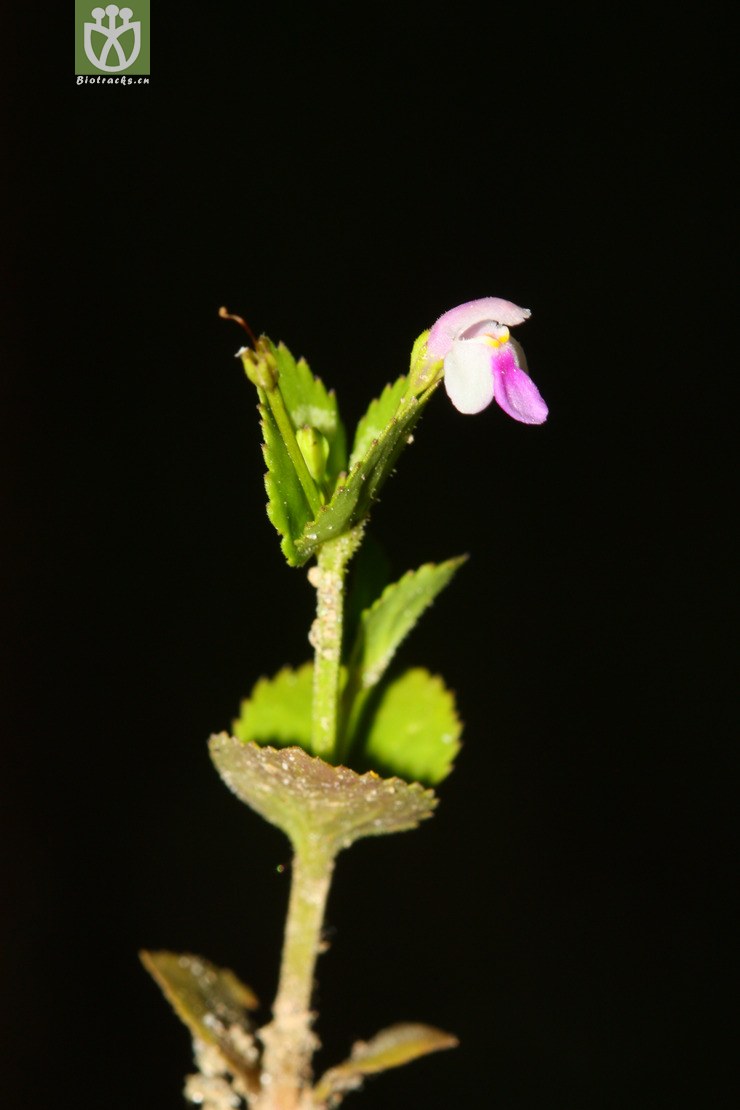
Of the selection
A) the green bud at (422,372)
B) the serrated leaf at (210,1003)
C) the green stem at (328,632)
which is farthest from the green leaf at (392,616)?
the serrated leaf at (210,1003)

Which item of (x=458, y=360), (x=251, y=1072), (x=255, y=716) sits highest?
(x=458, y=360)

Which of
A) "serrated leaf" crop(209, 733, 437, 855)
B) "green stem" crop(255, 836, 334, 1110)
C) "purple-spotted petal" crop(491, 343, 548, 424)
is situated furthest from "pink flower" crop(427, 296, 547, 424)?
"green stem" crop(255, 836, 334, 1110)

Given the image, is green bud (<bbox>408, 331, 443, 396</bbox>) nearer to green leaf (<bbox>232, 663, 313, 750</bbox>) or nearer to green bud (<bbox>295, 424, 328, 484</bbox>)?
green bud (<bbox>295, 424, 328, 484</bbox>)

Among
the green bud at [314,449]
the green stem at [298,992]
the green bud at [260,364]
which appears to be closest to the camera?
the green bud at [260,364]

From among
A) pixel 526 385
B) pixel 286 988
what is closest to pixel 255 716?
pixel 286 988

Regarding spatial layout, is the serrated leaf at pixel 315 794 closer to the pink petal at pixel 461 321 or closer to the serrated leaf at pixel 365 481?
the serrated leaf at pixel 365 481

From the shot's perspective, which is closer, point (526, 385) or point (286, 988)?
point (526, 385)

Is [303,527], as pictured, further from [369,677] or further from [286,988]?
[286,988]
